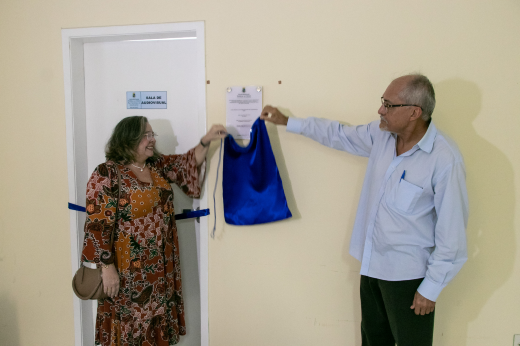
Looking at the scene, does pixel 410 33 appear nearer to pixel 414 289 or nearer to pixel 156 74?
pixel 414 289

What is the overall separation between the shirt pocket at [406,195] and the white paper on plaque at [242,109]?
2.67 ft

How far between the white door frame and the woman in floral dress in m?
0.19

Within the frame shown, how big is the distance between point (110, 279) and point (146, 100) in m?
Answer: 1.02

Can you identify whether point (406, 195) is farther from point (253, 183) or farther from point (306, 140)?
point (253, 183)

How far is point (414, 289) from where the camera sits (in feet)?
4.55

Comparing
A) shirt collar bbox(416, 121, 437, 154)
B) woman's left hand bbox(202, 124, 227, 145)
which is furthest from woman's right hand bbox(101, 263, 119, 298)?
shirt collar bbox(416, 121, 437, 154)

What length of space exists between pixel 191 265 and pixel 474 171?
165cm

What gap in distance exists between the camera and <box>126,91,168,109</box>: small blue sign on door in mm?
1988

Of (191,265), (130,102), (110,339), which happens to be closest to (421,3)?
(130,102)

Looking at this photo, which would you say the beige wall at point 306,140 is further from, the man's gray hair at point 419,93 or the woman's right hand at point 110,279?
the woman's right hand at point 110,279

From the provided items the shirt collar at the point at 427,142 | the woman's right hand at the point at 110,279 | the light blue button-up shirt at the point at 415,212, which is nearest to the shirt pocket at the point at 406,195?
the light blue button-up shirt at the point at 415,212

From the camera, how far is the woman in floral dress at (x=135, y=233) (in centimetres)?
161

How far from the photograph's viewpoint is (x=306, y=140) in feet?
5.81

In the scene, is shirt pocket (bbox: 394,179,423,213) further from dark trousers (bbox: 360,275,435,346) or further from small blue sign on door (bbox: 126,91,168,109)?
small blue sign on door (bbox: 126,91,168,109)
